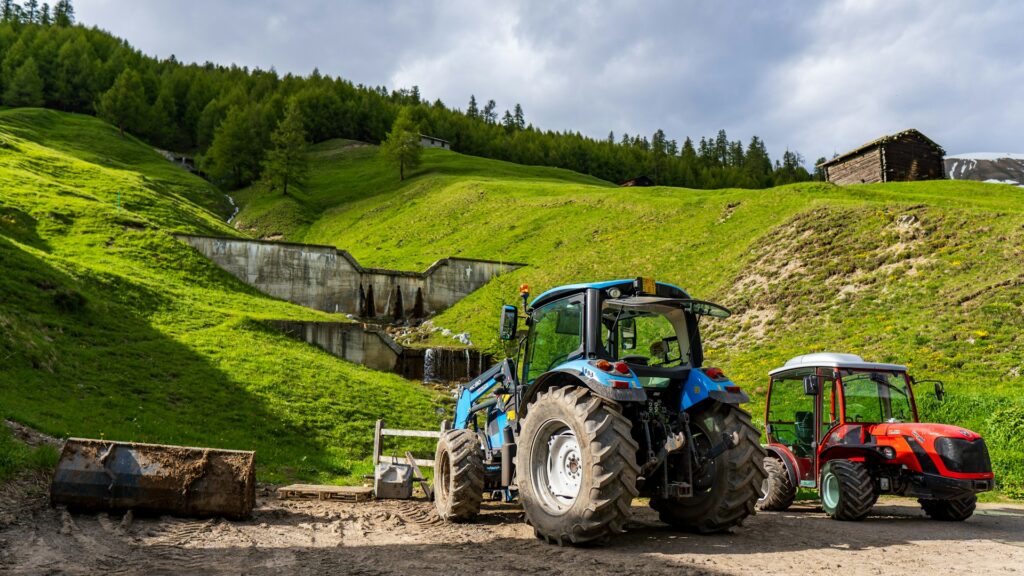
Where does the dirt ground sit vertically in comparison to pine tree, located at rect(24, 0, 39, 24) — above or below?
below

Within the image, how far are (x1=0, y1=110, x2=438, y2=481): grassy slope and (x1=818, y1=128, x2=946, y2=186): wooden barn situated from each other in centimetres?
4817

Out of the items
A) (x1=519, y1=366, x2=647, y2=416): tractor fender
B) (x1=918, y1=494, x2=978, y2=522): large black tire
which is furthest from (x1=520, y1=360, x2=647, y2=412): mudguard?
(x1=918, y1=494, x2=978, y2=522): large black tire

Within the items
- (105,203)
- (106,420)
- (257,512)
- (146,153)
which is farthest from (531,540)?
(146,153)

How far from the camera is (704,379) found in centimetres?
802

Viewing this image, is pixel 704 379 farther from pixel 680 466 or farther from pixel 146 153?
pixel 146 153

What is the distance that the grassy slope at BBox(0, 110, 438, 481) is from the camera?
15.3 m

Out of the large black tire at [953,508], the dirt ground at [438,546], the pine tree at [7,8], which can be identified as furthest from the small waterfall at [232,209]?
the pine tree at [7,8]

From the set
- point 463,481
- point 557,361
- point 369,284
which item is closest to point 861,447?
point 557,361

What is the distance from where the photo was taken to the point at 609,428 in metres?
6.79

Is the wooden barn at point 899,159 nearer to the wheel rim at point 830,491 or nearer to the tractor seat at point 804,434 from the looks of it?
the tractor seat at point 804,434

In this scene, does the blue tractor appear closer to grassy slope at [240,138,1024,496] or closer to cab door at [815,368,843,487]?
cab door at [815,368,843,487]

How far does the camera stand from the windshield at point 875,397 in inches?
441

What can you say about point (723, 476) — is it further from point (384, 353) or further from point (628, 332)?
point (384, 353)

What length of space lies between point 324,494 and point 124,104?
10323 cm
